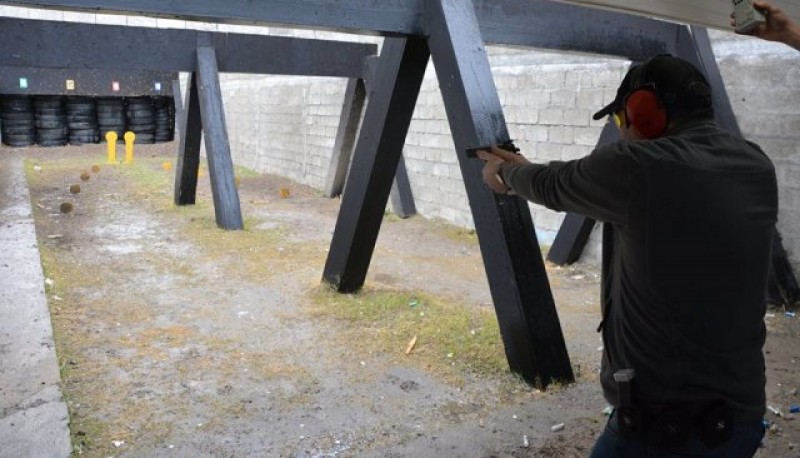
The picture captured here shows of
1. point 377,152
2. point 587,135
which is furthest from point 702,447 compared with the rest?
point 587,135

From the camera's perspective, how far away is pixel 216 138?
26.8ft

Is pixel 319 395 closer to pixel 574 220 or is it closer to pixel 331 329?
pixel 331 329

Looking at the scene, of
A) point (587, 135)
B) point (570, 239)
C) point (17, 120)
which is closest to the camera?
point (570, 239)

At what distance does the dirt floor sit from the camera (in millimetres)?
3062

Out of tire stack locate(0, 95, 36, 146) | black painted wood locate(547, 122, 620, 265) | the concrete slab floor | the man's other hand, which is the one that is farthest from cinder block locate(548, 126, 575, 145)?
tire stack locate(0, 95, 36, 146)

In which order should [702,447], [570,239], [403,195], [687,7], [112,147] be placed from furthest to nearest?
[112,147] → [403,195] → [570,239] → [687,7] → [702,447]

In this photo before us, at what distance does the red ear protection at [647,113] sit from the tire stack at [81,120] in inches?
770

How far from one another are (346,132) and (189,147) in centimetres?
252

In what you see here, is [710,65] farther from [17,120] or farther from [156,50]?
[17,120]

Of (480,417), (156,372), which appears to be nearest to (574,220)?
(480,417)

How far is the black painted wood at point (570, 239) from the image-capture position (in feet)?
20.9

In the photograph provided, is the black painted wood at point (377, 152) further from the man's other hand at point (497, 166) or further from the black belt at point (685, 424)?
the black belt at point (685, 424)

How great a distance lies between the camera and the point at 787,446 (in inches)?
117

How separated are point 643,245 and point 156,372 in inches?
124
